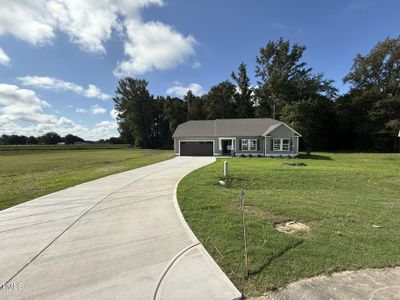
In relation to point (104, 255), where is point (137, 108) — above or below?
above

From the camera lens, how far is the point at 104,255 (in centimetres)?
397

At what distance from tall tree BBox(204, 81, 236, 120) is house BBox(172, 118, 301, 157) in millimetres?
17123

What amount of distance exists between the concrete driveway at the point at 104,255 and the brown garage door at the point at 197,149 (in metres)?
23.8

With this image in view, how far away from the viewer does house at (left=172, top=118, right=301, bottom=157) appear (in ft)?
91.1

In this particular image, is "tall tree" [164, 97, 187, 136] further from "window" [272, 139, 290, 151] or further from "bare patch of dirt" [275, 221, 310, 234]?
"bare patch of dirt" [275, 221, 310, 234]

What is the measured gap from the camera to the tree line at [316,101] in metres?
37.8

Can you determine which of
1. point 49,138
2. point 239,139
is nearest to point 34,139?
point 49,138

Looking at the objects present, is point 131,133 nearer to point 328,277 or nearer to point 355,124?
point 355,124

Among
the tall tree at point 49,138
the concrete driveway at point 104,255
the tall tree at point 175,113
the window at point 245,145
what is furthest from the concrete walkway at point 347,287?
the tall tree at point 49,138

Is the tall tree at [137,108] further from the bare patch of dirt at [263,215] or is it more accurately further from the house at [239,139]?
the bare patch of dirt at [263,215]

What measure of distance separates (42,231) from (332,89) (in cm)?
4990

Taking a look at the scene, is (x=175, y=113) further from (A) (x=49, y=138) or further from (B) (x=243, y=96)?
(A) (x=49, y=138)

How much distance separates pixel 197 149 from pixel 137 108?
34.1 metres

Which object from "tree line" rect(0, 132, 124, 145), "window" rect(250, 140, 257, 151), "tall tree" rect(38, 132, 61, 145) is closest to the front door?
"window" rect(250, 140, 257, 151)
